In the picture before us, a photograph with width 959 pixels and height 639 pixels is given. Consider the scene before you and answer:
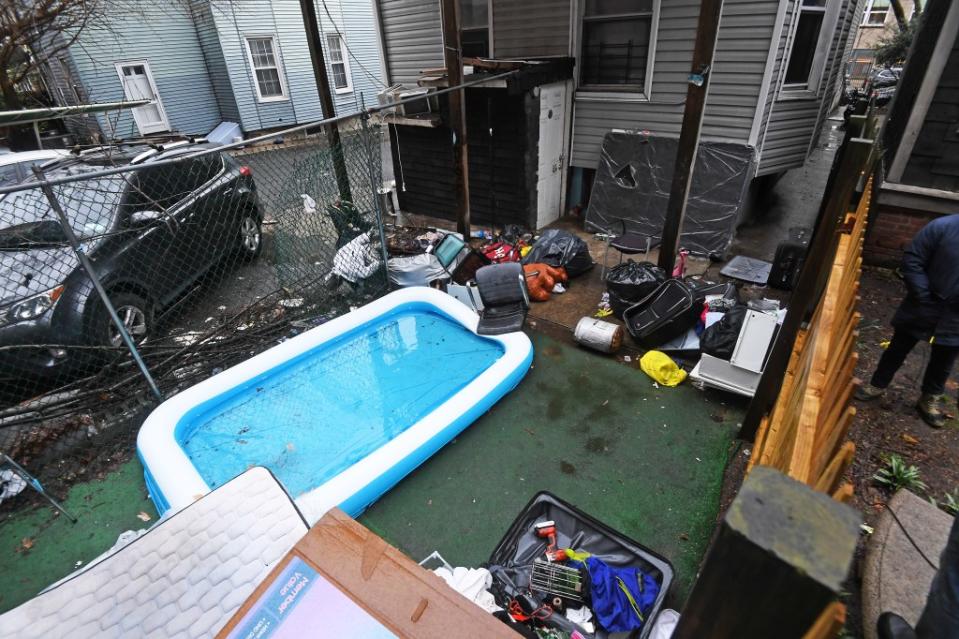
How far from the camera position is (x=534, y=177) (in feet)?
23.1

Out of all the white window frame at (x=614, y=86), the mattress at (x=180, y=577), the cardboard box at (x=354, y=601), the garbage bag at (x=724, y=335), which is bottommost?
the garbage bag at (x=724, y=335)

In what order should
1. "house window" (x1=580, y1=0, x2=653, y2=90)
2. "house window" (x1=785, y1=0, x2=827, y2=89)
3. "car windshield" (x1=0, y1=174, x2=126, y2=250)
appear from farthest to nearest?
"house window" (x1=580, y1=0, x2=653, y2=90) < "house window" (x1=785, y1=0, x2=827, y2=89) < "car windshield" (x1=0, y1=174, x2=126, y2=250)

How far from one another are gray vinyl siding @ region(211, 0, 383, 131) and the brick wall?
11.4 metres

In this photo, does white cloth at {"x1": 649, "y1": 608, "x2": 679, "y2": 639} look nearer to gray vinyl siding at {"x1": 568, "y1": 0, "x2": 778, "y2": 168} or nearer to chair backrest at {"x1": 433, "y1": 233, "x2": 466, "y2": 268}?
chair backrest at {"x1": 433, "y1": 233, "x2": 466, "y2": 268}

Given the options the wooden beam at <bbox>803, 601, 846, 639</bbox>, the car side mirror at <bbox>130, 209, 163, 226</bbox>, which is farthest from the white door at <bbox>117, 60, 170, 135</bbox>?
the wooden beam at <bbox>803, 601, 846, 639</bbox>

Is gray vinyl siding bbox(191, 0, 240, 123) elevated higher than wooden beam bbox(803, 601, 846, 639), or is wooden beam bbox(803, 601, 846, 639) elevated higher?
gray vinyl siding bbox(191, 0, 240, 123)

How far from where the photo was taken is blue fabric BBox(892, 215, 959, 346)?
297cm

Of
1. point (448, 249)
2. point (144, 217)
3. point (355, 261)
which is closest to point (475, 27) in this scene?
point (448, 249)

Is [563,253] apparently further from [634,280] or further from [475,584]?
[475,584]

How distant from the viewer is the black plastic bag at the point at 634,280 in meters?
4.90

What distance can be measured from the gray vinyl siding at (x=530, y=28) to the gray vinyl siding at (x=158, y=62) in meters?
10.2

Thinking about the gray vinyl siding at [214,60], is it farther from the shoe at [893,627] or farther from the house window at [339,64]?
the shoe at [893,627]

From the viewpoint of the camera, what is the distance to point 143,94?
1305cm

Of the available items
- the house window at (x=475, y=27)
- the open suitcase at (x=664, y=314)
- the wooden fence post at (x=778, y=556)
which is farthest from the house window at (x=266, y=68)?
the wooden fence post at (x=778, y=556)
